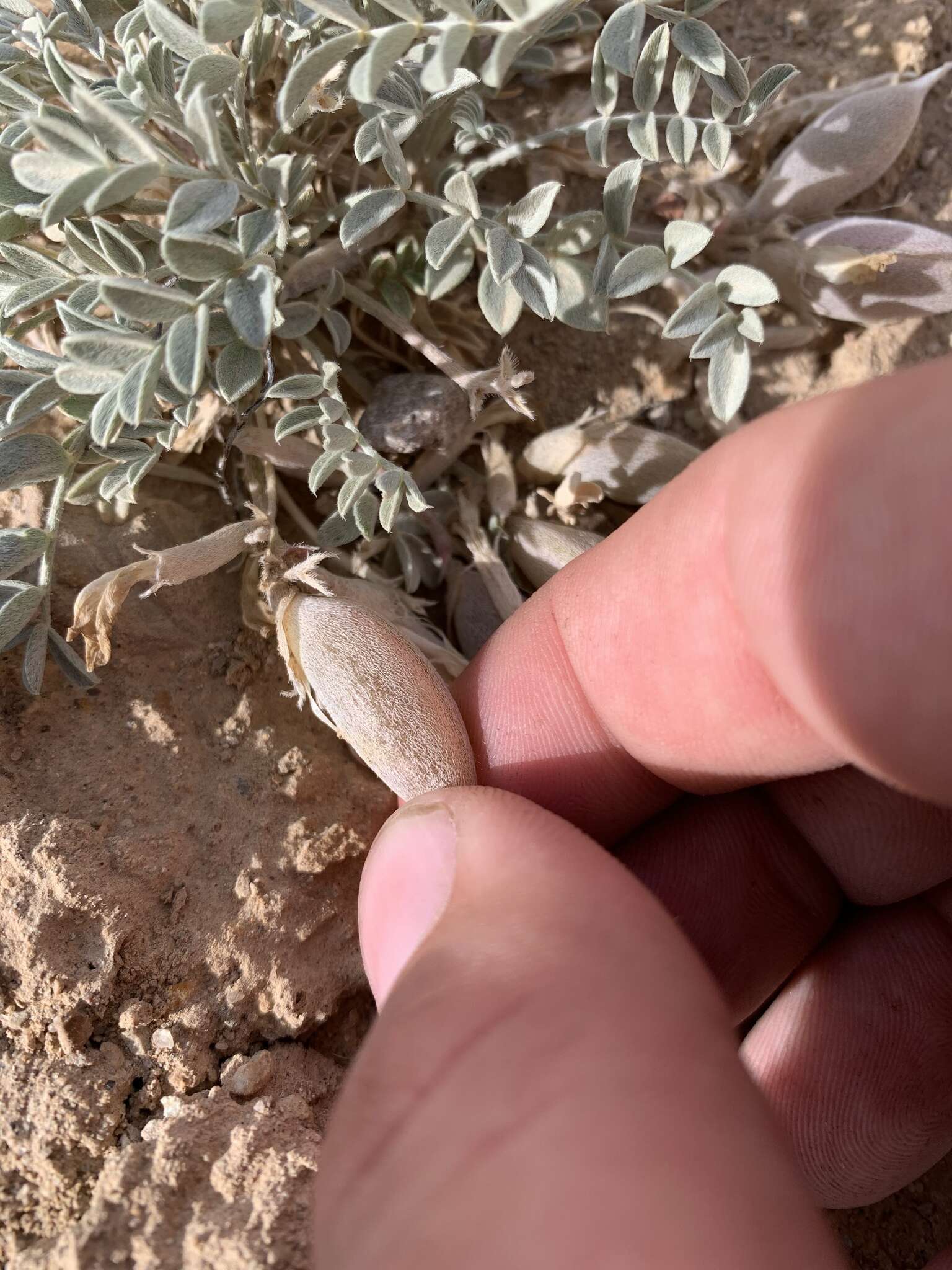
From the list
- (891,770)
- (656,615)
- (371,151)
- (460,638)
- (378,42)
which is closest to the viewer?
(378,42)

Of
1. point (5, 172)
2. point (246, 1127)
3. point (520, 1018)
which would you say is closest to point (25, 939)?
point (246, 1127)

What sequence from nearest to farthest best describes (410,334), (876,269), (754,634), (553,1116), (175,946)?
(553,1116), (754,634), (175,946), (410,334), (876,269)

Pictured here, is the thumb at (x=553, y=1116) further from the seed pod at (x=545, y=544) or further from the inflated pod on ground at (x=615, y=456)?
the inflated pod on ground at (x=615, y=456)

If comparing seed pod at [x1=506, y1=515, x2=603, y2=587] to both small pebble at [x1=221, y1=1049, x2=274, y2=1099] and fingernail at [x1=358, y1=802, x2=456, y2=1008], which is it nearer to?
fingernail at [x1=358, y1=802, x2=456, y2=1008]

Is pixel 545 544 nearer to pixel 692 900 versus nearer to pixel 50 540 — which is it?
pixel 692 900

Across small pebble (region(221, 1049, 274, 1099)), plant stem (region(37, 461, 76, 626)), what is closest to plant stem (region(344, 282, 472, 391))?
plant stem (region(37, 461, 76, 626))

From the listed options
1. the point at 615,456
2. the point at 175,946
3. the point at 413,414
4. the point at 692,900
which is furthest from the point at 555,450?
the point at 175,946

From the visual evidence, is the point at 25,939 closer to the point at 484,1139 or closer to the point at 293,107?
the point at 484,1139

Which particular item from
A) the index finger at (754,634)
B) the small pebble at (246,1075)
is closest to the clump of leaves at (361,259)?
the index finger at (754,634)
